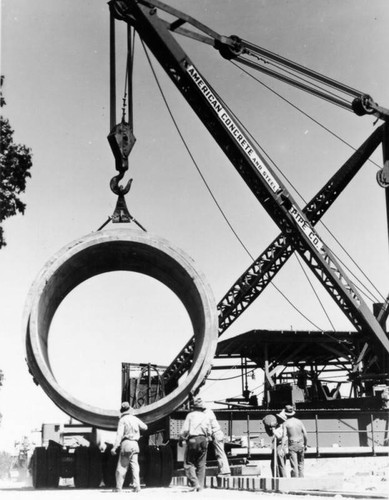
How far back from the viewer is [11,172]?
15047 mm

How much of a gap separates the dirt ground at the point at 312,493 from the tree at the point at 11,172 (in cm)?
610

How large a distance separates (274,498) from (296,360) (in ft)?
56.8

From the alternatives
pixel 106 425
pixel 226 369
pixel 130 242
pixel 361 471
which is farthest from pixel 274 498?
pixel 226 369

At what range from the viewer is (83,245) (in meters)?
10.0

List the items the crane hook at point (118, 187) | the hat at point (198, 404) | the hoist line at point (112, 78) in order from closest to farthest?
the hat at point (198, 404) → the crane hook at point (118, 187) → the hoist line at point (112, 78)

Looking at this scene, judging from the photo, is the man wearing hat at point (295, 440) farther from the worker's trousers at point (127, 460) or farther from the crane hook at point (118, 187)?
the crane hook at point (118, 187)

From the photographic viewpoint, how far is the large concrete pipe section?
9031mm

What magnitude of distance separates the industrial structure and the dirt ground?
596 mm

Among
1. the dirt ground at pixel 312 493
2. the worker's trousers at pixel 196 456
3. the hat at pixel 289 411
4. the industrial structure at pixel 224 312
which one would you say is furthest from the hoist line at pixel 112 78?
the dirt ground at pixel 312 493

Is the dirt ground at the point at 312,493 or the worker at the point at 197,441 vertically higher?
the worker at the point at 197,441

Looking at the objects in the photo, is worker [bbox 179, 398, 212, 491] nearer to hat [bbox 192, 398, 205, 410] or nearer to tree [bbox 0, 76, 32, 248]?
hat [bbox 192, 398, 205, 410]

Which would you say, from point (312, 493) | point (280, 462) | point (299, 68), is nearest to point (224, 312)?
point (299, 68)

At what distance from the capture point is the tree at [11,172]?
49.1 feet

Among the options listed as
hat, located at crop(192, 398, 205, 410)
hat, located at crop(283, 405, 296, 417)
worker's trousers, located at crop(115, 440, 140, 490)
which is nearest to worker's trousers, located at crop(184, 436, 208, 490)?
hat, located at crop(192, 398, 205, 410)
